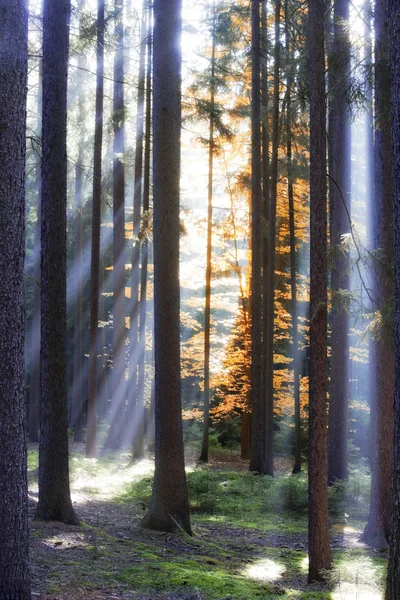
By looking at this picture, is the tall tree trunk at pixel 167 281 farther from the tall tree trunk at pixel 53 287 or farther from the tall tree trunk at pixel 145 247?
the tall tree trunk at pixel 145 247

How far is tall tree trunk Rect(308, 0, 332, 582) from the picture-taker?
796cm

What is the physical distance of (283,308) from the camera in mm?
24047

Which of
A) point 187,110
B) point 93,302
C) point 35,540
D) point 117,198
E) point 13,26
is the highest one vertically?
point 187,110

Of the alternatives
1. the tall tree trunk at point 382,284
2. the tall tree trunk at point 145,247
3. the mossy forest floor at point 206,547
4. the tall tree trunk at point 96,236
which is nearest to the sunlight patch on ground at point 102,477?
the mossy forest floor at point 206,547

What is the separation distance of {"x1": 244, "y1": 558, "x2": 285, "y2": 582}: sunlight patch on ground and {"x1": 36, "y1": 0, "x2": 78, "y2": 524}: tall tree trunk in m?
2.62

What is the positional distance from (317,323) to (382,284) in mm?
2612

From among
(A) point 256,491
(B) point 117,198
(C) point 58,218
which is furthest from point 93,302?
(C) point 58,218

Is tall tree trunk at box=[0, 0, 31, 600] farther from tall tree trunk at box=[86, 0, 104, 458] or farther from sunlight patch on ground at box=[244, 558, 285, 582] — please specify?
tall tree trunk at box=[86, 0, 104, 458]

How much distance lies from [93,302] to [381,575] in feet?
37.1

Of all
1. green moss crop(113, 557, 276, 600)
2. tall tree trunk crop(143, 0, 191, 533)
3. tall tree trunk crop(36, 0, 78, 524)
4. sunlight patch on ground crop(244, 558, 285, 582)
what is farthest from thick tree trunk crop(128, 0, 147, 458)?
green moss crop(113, 557, 276, 600)

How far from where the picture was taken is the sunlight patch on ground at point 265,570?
796cm

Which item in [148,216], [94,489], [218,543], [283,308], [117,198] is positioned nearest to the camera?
[218,543]

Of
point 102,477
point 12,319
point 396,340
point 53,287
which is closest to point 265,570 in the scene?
point 53,287

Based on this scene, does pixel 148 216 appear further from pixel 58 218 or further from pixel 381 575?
pixel 381 575
